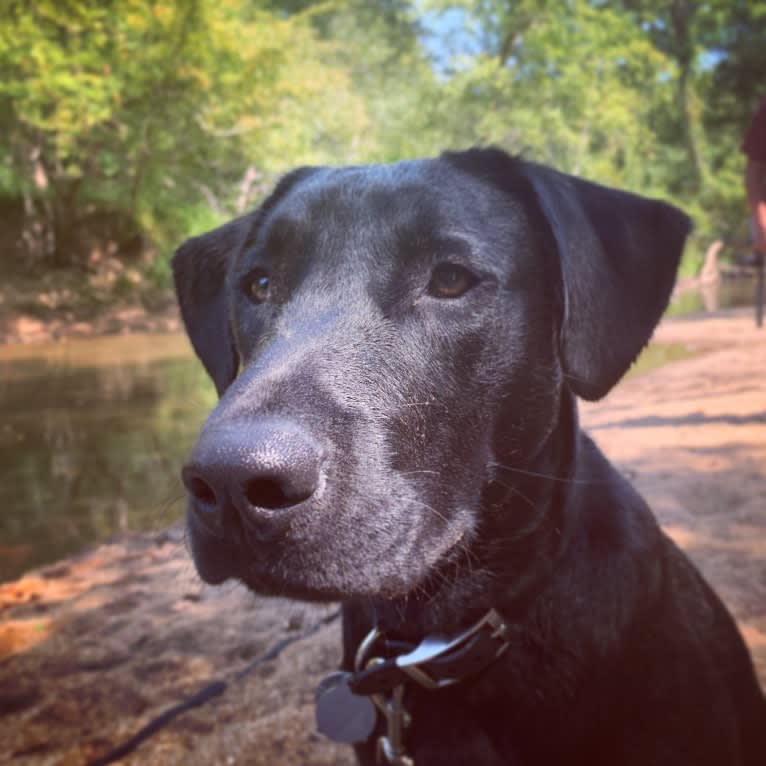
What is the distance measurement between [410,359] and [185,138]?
2012 centimetres

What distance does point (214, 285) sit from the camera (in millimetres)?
2672

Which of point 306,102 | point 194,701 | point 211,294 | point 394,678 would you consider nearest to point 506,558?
point 394,678

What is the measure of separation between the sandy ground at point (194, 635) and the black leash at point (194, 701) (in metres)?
0.03

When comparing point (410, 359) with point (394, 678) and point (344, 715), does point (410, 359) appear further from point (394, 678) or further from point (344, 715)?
point (344, 715)

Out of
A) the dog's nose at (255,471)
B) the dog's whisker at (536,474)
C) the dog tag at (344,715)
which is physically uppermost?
the dog's nose at (255,471)

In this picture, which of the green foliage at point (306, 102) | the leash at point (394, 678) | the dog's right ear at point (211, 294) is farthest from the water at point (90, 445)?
the green foliage at point (306, 102)

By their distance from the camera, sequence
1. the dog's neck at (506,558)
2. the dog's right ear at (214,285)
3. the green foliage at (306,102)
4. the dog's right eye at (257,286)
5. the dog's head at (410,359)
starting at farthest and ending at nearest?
1. the green foliage at (306,102)
2. the dog's right ear at (214,285)
3. the dog's right eye at (257,286)
4. the dog's neck at (506,558)
5. the dog's head at (410,359)

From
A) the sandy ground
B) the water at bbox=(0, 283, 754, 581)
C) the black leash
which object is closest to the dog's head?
the water at bbox=(0, 283, 754, 581)

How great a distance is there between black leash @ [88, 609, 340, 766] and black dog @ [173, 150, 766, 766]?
1.08 metres

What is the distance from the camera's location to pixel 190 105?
18.4 meters

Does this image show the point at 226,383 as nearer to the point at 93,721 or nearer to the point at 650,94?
the point at 93,721

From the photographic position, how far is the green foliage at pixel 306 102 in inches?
630

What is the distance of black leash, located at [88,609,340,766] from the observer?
2582mm

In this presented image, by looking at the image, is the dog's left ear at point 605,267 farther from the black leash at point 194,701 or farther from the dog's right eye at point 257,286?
the black leash at point 194,701
